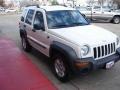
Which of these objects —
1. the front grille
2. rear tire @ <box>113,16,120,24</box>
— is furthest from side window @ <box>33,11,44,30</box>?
rear tire @ <box>113,16,120,24</box>

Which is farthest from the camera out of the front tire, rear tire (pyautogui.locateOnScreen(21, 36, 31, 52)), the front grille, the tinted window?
rear tire (pyautogui.locateOnScreen(21, 36, 31, 52))

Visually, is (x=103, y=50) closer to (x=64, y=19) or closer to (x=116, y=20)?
(x=64, y=19)

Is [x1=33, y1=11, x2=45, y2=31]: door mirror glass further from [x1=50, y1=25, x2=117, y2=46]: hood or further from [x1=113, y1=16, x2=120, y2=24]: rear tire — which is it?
[x1=113, y1=16, x2=120, y2=24]: rear tire

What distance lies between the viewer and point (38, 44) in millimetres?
7340

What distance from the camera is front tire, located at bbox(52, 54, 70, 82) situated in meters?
5.70

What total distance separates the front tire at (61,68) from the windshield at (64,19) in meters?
1.03

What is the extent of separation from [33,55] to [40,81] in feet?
8.96

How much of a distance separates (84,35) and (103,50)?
598mm

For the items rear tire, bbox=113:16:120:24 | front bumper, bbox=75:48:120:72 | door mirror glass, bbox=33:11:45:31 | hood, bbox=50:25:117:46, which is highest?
door mirror glass, bbox=33:11:45:31

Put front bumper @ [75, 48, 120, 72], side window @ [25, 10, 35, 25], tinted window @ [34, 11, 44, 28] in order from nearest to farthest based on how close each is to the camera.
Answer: front bumper @ [75, 48, 120, 72], tinted window @ [34, 11, 44, 28], side window @ [25, 10, 35, 25]

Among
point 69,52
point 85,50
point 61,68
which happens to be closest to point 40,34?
point 61,68

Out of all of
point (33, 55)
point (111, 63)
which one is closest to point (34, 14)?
point (33, 55)

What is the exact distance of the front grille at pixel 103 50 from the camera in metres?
5.53

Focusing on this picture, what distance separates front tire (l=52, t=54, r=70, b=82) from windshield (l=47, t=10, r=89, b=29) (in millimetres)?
1029
